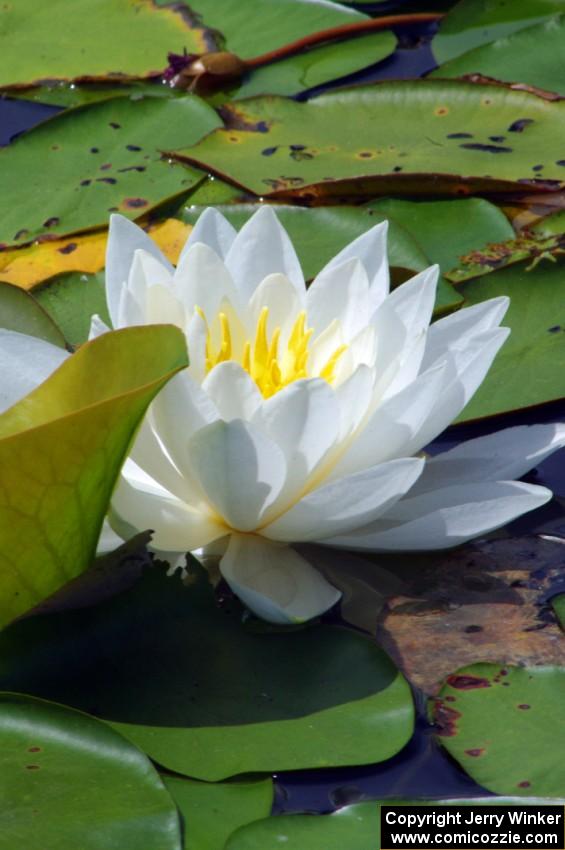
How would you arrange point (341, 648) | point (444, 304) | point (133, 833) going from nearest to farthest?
point (133, 833)
point (341, 648)
point (444, 304)

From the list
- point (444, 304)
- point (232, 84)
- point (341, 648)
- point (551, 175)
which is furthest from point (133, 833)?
point (232, 84)

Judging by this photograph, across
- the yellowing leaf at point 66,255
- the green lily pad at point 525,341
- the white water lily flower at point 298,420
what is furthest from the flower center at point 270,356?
the yellowing leaf at point 66,255

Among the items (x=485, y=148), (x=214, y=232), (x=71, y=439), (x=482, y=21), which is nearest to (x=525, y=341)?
(x=214, y=232)

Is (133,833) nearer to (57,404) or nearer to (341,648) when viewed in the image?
(341,648)

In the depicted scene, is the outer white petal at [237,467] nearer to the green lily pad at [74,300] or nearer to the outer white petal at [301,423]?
the outer white petal at [301,423]

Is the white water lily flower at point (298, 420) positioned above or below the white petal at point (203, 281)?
below

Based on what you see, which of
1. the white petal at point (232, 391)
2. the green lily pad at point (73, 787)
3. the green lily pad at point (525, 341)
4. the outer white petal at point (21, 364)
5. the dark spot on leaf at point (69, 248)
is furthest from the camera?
the dark spot on leaf at point (69, 248)

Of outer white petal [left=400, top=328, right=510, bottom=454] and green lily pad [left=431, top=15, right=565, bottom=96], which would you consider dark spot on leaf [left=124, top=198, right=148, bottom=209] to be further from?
outer white petal [left=400, top=328, right=510, bottom=454]
